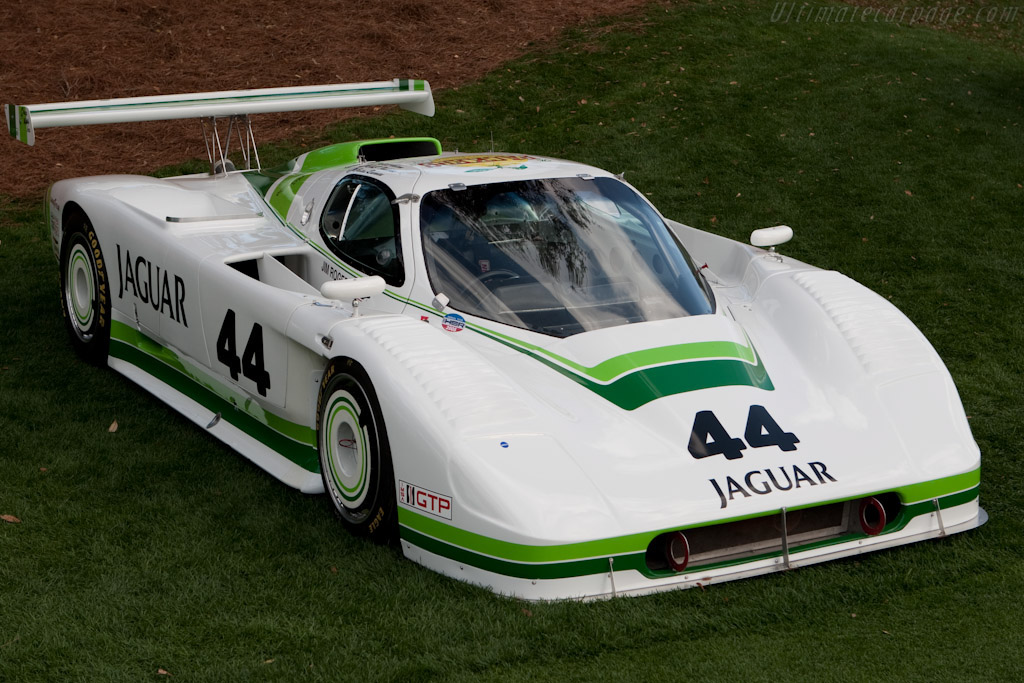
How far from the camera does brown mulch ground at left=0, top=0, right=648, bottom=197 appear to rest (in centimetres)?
1195

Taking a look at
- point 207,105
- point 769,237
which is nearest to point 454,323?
point 769,237

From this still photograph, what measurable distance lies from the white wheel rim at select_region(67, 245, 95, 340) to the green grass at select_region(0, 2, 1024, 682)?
24 cm

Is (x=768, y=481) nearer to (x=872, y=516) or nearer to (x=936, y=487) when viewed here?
(x=872, y=516)

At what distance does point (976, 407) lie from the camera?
6145 millimetres

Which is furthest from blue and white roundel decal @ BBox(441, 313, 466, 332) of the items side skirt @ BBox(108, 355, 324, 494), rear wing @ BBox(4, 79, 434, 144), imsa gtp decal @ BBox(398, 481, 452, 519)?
rear wing @ BBox(4, 79, 434, 144)

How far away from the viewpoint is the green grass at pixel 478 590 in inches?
149

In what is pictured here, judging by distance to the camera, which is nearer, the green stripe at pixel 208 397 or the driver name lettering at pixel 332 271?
the green stripe at pixel 208 397

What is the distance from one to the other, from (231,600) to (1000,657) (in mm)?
2540

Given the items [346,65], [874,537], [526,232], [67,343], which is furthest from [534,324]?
[346,65]

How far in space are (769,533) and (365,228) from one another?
2533mm

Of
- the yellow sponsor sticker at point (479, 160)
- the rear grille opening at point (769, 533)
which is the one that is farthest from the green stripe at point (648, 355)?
the yellow sponsor sticker at point (479, 160)

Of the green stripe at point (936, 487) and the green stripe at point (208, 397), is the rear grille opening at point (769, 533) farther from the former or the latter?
the green stripe at point (208, 397)

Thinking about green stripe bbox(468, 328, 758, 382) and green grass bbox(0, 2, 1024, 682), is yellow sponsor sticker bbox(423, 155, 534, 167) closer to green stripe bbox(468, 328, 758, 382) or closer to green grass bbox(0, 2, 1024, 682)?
green stripe bbox(468, 328, 758, 382)

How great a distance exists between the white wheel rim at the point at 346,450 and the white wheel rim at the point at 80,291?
9.18ft
